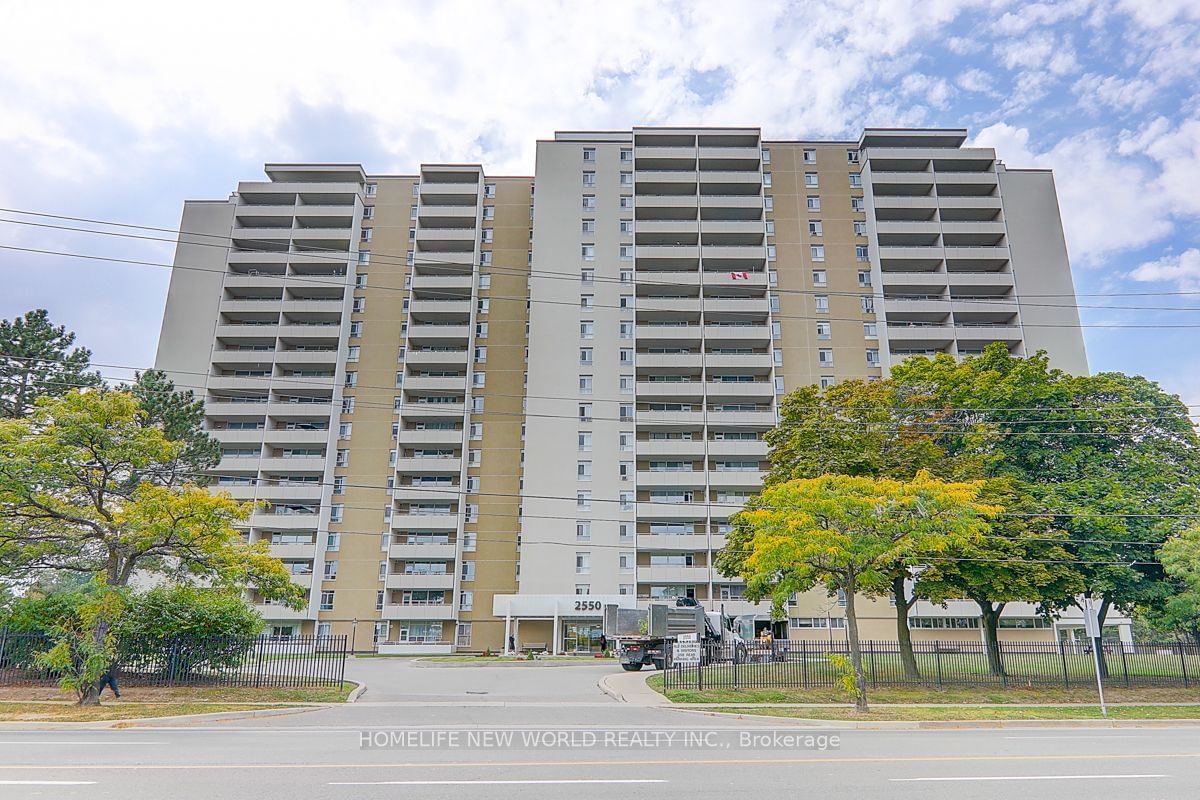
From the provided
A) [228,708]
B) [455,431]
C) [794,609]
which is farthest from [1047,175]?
[228,708]

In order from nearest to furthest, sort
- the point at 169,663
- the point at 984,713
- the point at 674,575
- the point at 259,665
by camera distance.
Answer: the point at 984,713, the point at 169,663, the point at 259,665, the point at 674,575

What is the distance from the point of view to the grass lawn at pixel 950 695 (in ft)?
68.9

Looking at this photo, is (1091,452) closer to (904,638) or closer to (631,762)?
(904,638)

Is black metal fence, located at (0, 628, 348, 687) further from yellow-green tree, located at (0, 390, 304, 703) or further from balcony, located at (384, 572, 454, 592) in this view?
balcony, located at (384, 572, 454, 592)

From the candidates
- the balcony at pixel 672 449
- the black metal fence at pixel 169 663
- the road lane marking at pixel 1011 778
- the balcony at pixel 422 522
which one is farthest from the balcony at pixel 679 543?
the road lane marking at pixel 1011 778

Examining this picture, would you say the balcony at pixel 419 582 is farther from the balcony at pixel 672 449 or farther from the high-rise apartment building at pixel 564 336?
the balcony at pixel 672 449

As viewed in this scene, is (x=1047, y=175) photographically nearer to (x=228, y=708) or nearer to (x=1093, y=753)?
(x=1093, y=753)

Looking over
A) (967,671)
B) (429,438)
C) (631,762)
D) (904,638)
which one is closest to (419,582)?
(429,438)

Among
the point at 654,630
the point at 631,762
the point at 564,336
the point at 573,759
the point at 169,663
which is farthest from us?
the point at 564,336

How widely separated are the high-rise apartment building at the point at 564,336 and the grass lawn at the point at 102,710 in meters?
34.0

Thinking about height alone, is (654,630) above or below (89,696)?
above

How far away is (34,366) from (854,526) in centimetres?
3640

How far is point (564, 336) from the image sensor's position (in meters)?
57.9

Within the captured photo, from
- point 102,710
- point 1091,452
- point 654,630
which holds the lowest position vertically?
point 102,710
